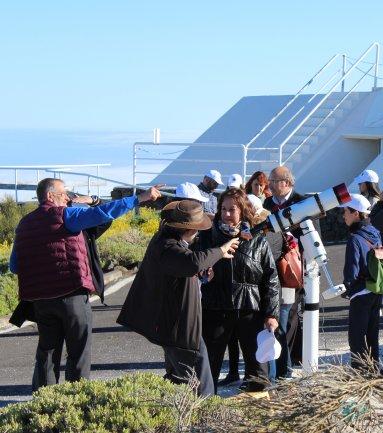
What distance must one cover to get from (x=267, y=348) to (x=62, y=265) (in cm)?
155

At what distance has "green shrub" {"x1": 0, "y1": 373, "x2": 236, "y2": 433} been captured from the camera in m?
5.09

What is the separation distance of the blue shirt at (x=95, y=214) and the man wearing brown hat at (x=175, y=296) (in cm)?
49

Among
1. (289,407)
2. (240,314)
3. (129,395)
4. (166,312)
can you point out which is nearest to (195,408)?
(129,395)

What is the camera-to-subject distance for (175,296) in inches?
270

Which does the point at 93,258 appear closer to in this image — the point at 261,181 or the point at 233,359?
the point at 233,359

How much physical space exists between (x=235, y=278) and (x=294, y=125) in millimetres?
15934

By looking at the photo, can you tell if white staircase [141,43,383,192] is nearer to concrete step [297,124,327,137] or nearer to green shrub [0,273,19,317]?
concrete step [297,124,327,137]

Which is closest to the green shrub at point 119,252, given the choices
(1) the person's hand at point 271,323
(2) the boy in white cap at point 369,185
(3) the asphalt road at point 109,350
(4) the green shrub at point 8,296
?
(3) the asphalt road at point 109,350

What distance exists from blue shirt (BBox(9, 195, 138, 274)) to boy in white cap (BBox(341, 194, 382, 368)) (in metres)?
1.85

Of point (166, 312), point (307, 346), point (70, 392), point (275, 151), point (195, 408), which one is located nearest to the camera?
point (195, 408)

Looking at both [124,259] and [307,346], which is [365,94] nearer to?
[124,259]

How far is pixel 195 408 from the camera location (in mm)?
5129

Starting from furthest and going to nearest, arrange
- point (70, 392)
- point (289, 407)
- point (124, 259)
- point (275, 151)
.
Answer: point (275, 151) < point (124, 259) < point (70, 392) < point (289, 407)

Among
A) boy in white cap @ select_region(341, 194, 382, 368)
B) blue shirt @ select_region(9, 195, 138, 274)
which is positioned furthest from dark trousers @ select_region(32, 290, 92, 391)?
boy in white cap @ select_region(341, 194, 382, 368)
